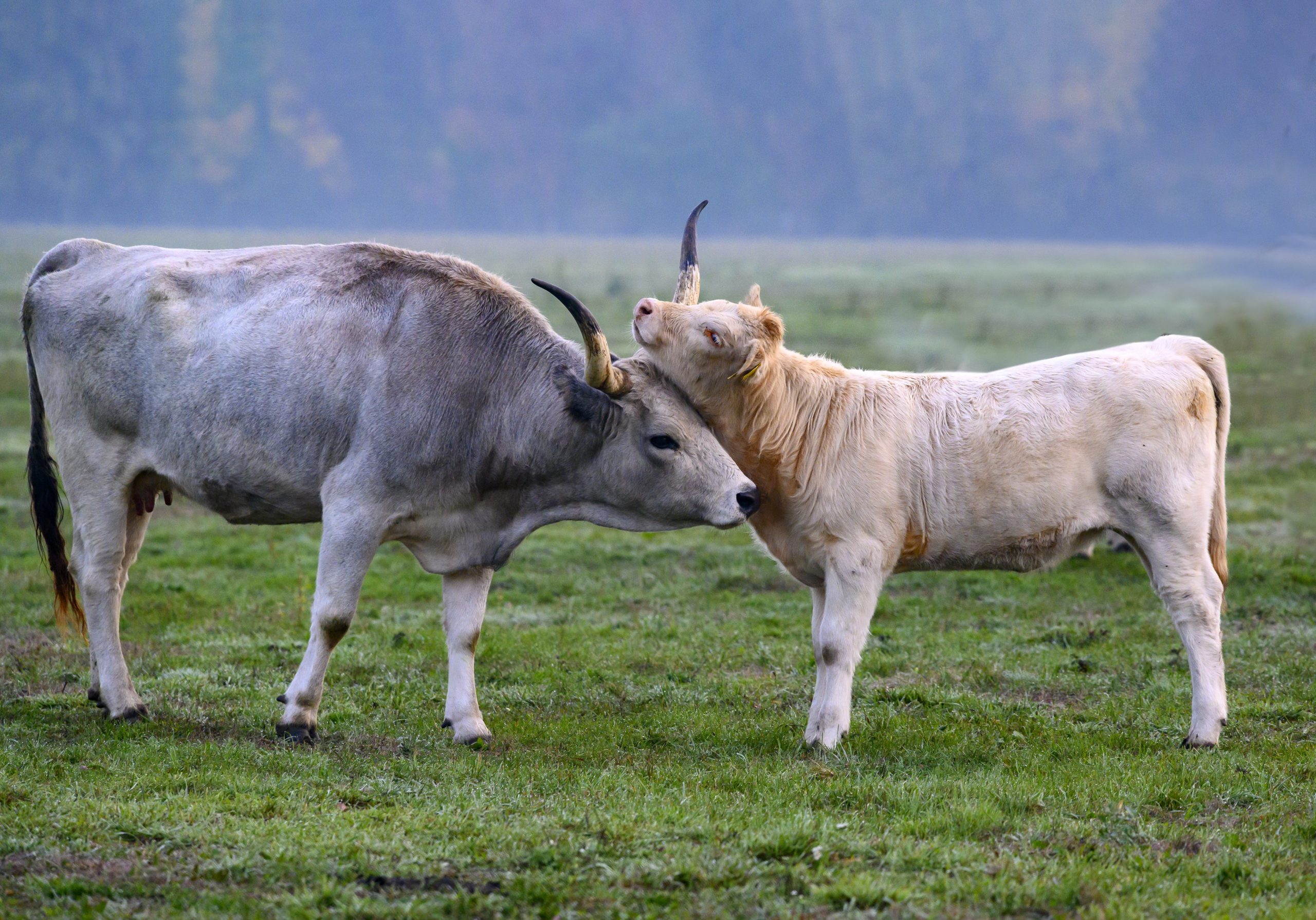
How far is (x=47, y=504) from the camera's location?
9.13 metres

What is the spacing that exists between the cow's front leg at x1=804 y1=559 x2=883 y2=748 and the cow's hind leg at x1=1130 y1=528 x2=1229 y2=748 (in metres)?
1.67

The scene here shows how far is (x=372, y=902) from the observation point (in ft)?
16.8

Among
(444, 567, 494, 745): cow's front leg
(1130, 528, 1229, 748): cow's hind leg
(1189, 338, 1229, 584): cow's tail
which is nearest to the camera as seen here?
(1130, 528, 1229, 748): cow's hind leg

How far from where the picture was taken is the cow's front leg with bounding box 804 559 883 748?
7.68m

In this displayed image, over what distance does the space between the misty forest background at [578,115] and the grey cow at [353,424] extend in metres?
98.0

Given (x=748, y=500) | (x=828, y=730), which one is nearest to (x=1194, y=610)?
(x=828, y=730)

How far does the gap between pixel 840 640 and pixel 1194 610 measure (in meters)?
2.07

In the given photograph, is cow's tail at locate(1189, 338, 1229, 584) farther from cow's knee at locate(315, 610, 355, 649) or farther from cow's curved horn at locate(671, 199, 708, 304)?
cow's knee at locate(315, 610, 355, 649)

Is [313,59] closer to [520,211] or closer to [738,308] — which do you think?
[520,211]

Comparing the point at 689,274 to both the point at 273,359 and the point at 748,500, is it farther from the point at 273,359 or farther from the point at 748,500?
the point at 273,359

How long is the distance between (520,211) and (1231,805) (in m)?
140

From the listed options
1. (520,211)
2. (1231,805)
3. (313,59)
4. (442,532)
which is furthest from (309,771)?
(313,59)

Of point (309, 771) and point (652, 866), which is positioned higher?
point (652, 866)

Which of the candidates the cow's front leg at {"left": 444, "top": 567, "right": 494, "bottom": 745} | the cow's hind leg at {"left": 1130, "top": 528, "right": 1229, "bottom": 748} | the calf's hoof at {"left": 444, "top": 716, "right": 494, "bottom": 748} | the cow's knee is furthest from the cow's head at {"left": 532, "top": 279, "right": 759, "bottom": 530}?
the cow's hind leg at {"left": 1130, "top": 528, "right": 1229, "bottom": 748}
